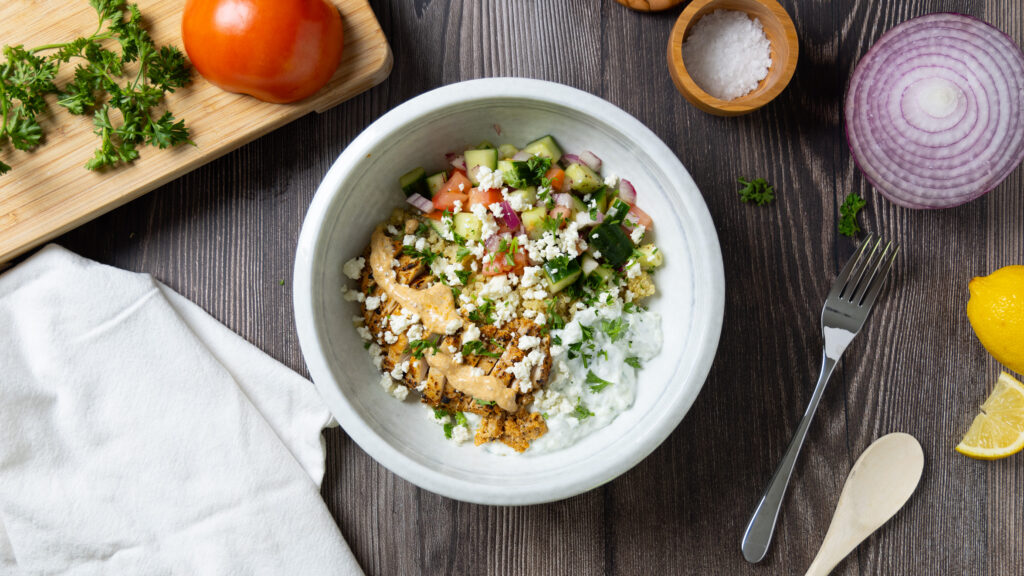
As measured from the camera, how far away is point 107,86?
1455mm

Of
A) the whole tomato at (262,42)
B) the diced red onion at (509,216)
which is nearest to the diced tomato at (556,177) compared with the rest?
the diced red onion at (509,216)

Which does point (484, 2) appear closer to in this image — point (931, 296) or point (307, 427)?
point (307, 427)

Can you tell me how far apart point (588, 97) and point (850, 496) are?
1196mm

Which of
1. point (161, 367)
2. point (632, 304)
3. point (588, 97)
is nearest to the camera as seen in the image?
point (588, 97)

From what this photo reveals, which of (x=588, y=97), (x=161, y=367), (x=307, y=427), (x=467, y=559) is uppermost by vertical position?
(x=588, y=97)

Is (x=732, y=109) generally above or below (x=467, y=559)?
above

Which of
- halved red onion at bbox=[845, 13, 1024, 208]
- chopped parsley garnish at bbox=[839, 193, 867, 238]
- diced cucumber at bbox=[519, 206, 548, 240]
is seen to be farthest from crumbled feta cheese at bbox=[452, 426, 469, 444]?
halved red onion at bbox=[845, 13, 1024, 208]

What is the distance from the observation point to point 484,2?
5.30 ft

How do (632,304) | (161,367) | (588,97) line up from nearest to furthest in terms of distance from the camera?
(588,97) < (632,304) < (161,367)

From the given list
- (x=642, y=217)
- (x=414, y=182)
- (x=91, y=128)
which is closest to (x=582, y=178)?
(x=642, y=217)

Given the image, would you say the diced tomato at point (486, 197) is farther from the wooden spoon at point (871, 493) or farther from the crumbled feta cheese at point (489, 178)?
the wooden spoon at point (871, 493)

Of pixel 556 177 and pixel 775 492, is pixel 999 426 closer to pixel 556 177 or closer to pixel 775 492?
pixel 775 492

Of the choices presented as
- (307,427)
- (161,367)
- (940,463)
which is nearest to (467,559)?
(307,427)

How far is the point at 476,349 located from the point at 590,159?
492 millimetres
